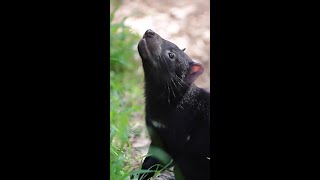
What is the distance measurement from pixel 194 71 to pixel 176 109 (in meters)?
0.22

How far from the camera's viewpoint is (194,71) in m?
2.73

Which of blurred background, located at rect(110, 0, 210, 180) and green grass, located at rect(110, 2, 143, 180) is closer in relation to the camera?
blurred background, located at rect(110, 0, 210, 180)

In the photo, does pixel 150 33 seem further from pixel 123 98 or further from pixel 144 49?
pixel 123 98

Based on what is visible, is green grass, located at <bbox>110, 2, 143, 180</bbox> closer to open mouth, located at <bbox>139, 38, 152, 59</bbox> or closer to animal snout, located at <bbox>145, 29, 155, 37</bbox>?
open mouth, located at <bbox>139, 38, 152, 59</bbox>

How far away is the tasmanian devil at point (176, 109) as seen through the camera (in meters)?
2.59

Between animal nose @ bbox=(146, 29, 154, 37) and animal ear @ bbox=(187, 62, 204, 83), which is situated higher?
animal nose @ bbox=(146, 29, 154, 37)

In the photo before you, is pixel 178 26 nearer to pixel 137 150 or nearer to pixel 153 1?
pixel 153 1

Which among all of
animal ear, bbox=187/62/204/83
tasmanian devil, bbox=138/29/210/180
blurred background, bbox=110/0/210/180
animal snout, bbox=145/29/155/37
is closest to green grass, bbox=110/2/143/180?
blurred background, bbox=110/0/210/180

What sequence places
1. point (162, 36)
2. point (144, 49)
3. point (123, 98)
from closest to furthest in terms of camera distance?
point (162, 36) < point (144, 49) < point (123, 98)

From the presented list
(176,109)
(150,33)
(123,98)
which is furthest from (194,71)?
(123,98)

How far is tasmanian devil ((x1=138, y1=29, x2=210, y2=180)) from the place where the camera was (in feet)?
8.50

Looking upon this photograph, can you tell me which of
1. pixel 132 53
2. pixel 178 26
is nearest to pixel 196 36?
pixel 178 26

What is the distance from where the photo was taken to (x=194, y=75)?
2748 mm
